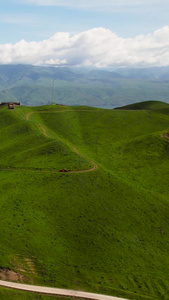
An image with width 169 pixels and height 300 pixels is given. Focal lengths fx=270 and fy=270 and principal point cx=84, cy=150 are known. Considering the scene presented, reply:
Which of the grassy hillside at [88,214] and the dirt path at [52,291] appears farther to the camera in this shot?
the grassy hillside at [88,214]

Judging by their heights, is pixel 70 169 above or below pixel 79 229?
above

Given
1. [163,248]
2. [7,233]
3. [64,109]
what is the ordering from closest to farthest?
[7,233]
[163,248]
[64,109]

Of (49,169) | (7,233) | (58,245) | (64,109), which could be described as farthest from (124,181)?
(64,109)

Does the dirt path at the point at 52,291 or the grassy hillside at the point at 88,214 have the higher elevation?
the grassy hillside at the point at 88,214

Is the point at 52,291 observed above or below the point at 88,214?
below

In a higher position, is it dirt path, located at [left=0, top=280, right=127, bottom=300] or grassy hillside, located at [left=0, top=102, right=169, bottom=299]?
grassy hillside, located at [left=0, top=102, right=169, bottom=299]

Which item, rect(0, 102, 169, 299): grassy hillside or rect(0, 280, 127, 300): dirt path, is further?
rect(0, 102, 169, 299): grassy hillside

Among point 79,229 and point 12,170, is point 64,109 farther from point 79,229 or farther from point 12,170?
point 79,229

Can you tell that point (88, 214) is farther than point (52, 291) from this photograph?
Yes
